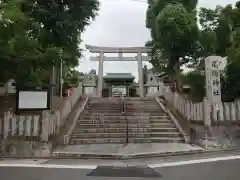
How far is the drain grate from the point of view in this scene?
6.77 m

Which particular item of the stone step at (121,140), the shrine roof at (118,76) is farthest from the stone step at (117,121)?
the shrine roof at (118,76)

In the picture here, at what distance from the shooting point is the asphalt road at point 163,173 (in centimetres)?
646

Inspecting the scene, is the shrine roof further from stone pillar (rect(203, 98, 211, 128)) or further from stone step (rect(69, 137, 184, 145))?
stone pillar (rect(203, 98, 211, 128))

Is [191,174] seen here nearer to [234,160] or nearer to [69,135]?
[234,160]

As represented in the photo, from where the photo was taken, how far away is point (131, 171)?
7.20 metres

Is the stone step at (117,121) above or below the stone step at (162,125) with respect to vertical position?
above

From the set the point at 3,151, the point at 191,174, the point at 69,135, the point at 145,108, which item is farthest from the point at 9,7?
the point at 145,108

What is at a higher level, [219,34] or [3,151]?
[219,34]

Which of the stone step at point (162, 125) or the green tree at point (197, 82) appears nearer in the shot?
the stone step at point (162, 125)

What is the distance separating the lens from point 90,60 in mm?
30062

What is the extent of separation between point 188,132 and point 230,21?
832 cm

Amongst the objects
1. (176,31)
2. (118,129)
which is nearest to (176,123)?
(118,129)

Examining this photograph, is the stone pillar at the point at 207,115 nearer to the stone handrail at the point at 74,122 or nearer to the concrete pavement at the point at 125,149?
the concrete pavement at the point at 125,149

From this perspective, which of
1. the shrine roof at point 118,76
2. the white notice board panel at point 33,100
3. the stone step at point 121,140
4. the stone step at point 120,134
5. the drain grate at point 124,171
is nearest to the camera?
the drain grate at point 124,171
